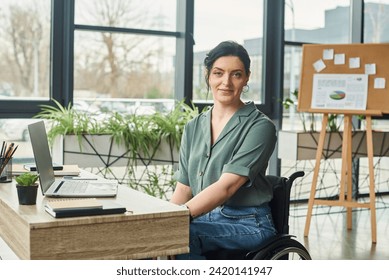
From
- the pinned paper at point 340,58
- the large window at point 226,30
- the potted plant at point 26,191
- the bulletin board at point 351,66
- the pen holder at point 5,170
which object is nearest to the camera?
the potted plant at point 26,191

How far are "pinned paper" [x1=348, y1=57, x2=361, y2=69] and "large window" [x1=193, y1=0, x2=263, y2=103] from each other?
1226 mm

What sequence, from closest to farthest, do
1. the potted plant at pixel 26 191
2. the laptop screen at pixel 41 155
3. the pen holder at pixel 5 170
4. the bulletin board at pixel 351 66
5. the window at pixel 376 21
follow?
Answer: the potted plant at pixel 26 191, the laptop screen at pixel 41 155, the pen holder at pixel 5 170, the bulletin board at pixel 351 66, the window at pixel 376 21

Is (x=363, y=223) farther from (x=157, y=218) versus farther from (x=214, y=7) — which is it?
(x=157, y=218)

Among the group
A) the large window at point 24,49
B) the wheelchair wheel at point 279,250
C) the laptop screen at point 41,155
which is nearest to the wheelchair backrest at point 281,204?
the wheelchair wheel at point 279,250

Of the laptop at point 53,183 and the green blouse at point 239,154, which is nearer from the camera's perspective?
the laptop at point 53,183

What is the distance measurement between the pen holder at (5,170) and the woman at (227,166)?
27.2 inches

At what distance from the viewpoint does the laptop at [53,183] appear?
7.50 feet

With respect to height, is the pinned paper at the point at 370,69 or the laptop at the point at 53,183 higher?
the pinned paper at the point at 370,69

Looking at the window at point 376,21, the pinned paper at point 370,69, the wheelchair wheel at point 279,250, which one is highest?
the window at point 376,21

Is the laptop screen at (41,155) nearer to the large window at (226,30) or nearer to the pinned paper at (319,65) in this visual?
the pinned paper at (319,65)

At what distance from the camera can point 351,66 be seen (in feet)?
16.7

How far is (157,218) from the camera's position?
206cm

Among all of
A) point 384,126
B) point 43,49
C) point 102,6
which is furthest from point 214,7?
point 384,126
